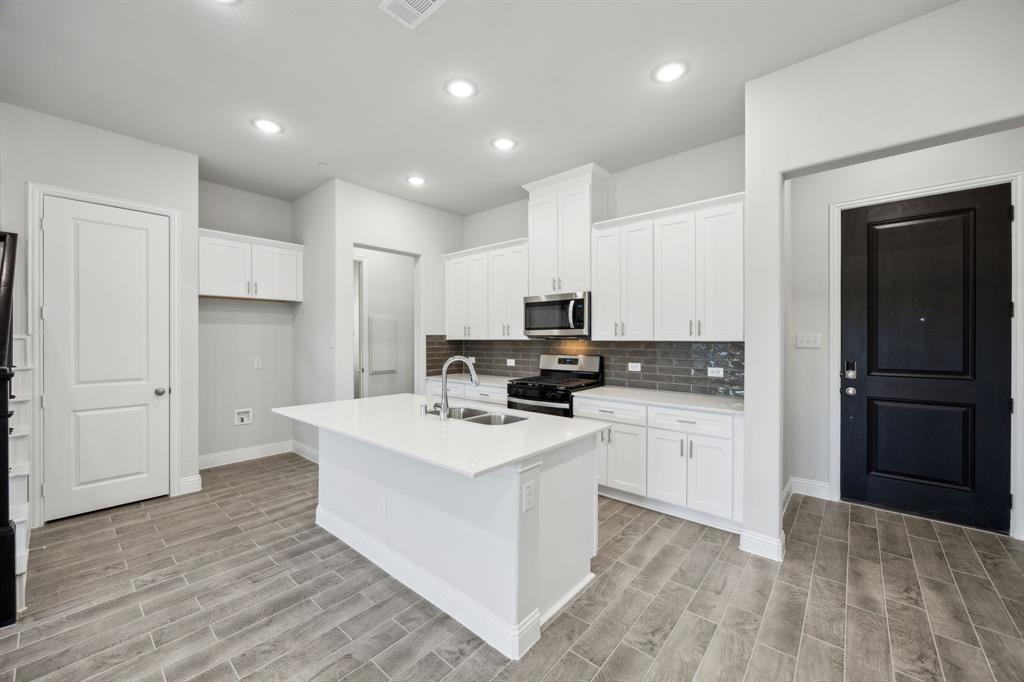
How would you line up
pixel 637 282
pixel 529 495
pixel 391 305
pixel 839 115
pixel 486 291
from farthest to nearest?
pixel 391 305 → pixel 486 291 → pixel 637 282 → pixel 839 115 → pixel 529 495

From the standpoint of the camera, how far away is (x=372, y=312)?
5.21 metres

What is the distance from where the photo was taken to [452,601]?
206 centimetres

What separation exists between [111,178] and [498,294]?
10.9 ft

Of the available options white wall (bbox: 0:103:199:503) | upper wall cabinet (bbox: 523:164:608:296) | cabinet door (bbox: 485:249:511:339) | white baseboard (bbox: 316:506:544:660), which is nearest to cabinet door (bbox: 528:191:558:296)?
upper wall cabinet (bbox: 523:164:608:296)

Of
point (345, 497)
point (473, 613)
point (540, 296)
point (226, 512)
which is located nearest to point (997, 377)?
point (540, 296)

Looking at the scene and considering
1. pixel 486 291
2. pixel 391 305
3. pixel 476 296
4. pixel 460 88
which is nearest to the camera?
pixel 460 88

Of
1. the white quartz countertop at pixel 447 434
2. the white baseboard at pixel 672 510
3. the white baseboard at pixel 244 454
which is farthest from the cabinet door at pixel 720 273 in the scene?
the white baseboard at pixel 244 454

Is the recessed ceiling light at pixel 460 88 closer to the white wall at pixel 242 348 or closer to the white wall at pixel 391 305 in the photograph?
the white wall at pixel 391 305

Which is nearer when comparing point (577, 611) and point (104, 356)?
point (577, 611)

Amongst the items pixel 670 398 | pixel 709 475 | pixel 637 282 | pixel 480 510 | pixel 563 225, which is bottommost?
pixel 709 475

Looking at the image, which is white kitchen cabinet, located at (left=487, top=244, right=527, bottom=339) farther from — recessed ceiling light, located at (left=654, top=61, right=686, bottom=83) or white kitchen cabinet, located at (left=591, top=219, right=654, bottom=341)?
recessed ceiling light, located at (left=654, top=61, right=686, bottom=83)

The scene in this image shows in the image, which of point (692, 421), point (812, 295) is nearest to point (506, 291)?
point (692, 421)

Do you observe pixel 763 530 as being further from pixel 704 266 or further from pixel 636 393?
pixel 704 266

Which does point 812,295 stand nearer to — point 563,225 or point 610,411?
point 610,411
